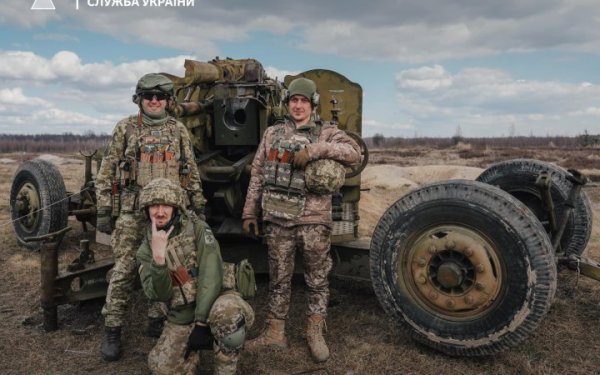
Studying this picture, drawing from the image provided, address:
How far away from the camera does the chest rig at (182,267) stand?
3148 mm

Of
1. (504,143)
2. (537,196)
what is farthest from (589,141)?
(537,196)

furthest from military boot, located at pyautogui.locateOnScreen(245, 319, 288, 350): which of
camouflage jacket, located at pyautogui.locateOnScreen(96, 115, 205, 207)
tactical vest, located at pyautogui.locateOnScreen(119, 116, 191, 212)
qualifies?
camouflage jacket, located at pyautogui.locateOnScreen(96, 115, 205, 207)

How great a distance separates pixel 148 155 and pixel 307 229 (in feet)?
4.32

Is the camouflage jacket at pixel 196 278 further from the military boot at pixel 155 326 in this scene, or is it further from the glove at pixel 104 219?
the glove at pixel 104 219

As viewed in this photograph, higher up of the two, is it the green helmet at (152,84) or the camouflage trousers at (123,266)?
the green helmet at (152,84)

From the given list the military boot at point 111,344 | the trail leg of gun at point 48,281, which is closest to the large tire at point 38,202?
the trail leg of gun at point 48,281

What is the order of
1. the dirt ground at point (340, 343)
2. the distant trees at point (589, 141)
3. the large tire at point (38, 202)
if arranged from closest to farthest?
the dirt ground at point (340, 343) → the large tire at point (38, 202) → the distant trees at point (589, 141)

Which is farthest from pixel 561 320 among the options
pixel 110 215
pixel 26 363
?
pixel 26 363

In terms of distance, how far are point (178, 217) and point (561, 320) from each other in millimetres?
3021

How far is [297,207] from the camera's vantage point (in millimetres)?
3592

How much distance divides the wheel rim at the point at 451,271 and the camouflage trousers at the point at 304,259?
0.56 meters

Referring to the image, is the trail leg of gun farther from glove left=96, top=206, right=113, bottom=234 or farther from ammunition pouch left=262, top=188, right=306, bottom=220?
ammunition pouch left=262, top=188, right=306, bottom=220

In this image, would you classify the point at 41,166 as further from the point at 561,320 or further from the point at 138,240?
the point at 561,320

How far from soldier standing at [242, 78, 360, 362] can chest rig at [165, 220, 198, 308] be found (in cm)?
65
